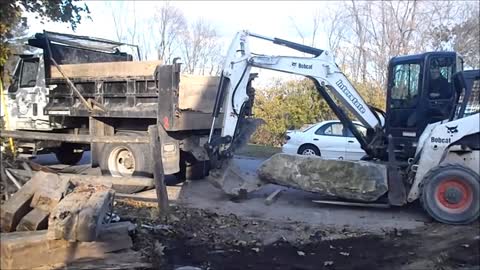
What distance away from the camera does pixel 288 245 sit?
766 cm

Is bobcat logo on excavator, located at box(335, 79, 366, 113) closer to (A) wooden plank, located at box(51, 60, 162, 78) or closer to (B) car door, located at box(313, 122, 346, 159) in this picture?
(A) wooden plank, located at box(51, 60, 162, 78)

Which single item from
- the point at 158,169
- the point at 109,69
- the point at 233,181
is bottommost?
the point at 233,181

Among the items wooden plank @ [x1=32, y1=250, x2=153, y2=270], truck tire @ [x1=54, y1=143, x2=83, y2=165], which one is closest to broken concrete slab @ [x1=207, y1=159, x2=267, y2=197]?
wooden plank @ [x1=32, y1=250, x2=153, y2=270]

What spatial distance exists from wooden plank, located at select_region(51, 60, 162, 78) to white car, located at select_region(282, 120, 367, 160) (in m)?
7.58

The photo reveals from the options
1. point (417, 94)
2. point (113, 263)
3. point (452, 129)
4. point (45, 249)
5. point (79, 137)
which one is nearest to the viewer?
point (45, 249)

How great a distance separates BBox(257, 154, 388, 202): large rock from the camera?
992 centimetres

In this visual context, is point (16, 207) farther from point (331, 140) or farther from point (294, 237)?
point (331, 140)

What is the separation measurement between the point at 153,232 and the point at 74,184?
1.25 metres

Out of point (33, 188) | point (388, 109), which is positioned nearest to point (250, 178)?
point (388, 109)

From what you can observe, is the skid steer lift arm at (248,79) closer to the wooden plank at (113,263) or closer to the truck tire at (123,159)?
the truck tire at (123,159)

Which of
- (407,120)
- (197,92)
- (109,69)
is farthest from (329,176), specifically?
(109,69)

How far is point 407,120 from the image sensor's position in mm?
10938

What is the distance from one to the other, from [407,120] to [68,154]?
871 cm

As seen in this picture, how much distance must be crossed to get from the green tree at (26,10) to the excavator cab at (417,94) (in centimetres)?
613
